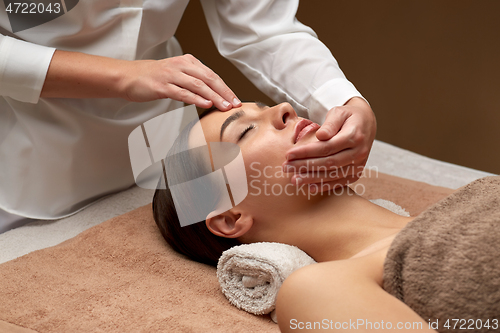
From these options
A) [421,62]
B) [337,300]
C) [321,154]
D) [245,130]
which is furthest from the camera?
[421,62]

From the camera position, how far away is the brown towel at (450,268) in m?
0.80

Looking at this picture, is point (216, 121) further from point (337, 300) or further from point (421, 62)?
point (421, 62)

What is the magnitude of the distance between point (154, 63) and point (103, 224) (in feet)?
1.81

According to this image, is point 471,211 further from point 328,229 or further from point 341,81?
point 341,81

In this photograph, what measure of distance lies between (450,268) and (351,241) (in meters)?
0.30

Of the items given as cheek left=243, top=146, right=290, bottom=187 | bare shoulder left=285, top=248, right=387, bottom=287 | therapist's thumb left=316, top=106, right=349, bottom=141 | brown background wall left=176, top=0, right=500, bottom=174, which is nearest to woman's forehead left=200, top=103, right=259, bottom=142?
cheek left=243, top=146, right=290, bottom=187

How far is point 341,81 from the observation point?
1385mm

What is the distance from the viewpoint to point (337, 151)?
3.59 feet

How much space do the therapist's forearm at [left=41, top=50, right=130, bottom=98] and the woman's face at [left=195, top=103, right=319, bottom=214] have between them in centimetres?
33

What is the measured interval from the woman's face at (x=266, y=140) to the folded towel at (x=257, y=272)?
13 centimetres

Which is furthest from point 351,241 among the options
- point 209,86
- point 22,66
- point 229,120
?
point 22,66

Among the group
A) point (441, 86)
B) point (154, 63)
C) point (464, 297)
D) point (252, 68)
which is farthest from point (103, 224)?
point (441, 86)

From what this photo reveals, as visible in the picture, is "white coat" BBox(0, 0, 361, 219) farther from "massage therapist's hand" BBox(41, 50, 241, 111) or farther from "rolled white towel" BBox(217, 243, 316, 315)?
Answer: "rolled white towel" BBox(217, 243, 316, 315)

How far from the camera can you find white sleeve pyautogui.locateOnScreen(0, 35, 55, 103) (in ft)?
3.95
